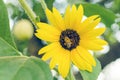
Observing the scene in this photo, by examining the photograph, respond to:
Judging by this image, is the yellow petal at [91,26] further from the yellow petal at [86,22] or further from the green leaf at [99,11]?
the green leaf at [99,11]

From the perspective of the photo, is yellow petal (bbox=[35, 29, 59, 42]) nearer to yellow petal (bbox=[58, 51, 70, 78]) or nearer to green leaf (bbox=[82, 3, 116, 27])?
yellow petal (bbox=[58, 51, 70, 78])

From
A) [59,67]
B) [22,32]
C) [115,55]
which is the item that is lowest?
[115,55]

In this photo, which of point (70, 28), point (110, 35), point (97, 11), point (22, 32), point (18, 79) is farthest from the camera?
point (110, 35)

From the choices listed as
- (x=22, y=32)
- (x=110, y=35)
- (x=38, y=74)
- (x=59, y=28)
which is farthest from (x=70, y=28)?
(x=110, y=35)

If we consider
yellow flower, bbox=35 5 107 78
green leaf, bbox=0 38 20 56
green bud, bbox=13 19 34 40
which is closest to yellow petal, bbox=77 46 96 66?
yellow flower, bbox=35 5 107 78

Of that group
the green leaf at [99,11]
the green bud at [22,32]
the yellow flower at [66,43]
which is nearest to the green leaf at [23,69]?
the yellow flower at [66,43]

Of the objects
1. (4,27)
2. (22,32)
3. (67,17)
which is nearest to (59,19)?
(67,17)

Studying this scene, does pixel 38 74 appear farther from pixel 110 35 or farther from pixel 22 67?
pixel 110 35
